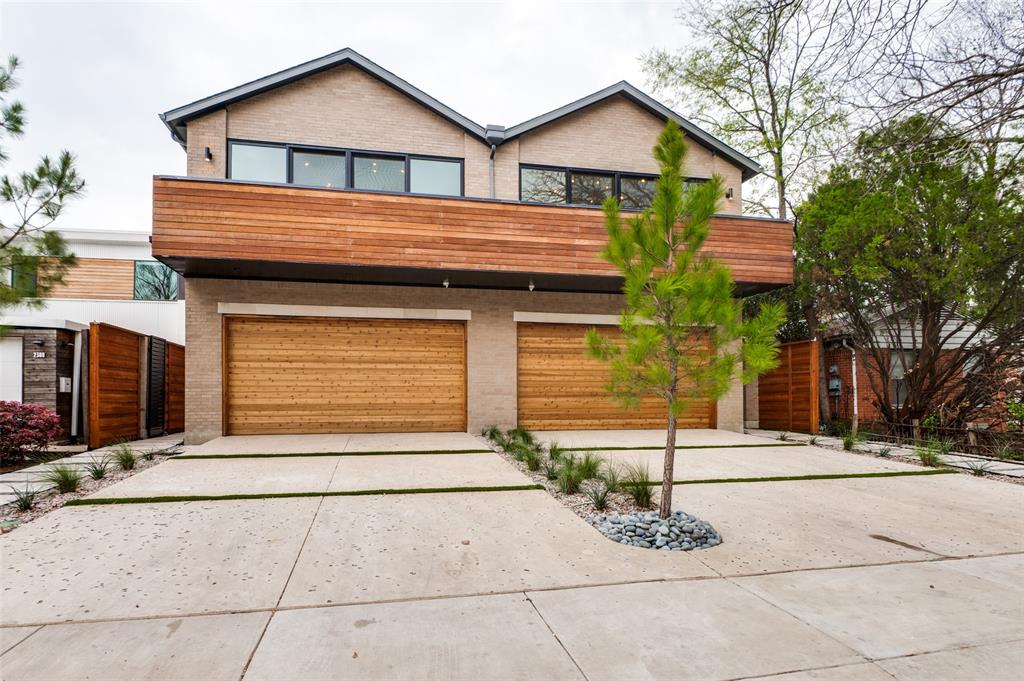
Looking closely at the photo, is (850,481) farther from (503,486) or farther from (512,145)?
(512,145)

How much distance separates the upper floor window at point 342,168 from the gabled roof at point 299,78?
0.78 meters

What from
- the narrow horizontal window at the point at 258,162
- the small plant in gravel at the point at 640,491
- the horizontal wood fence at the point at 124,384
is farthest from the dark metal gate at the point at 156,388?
the small plant in gravel at the point at 640,491

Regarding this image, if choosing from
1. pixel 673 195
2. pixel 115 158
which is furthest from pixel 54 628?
pixel 115 158

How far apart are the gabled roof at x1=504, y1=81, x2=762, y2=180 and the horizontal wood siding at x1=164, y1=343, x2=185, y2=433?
31.5ft

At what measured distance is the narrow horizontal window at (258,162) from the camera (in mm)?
10320

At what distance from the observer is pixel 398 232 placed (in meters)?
9.25

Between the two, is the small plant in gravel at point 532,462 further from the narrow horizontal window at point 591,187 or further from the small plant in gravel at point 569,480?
the narrow horizontal window at point 591,187

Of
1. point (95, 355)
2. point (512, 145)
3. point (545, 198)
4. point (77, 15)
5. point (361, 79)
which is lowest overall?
point (95, 355)

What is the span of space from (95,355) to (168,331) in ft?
21.3

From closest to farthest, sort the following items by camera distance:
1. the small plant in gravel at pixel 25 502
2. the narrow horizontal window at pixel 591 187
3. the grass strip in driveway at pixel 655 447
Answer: the small plant in gravel at pixel 25 502, the grass strip in driveway at pixel 655 447, the narrow horizontal window at pixel 591 187

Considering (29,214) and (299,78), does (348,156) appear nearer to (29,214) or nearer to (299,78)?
(299,78)

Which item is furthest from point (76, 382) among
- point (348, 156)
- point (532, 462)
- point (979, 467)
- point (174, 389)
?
point (979, 467)

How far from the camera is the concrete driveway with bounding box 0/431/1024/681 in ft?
8.25

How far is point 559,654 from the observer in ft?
8.45
